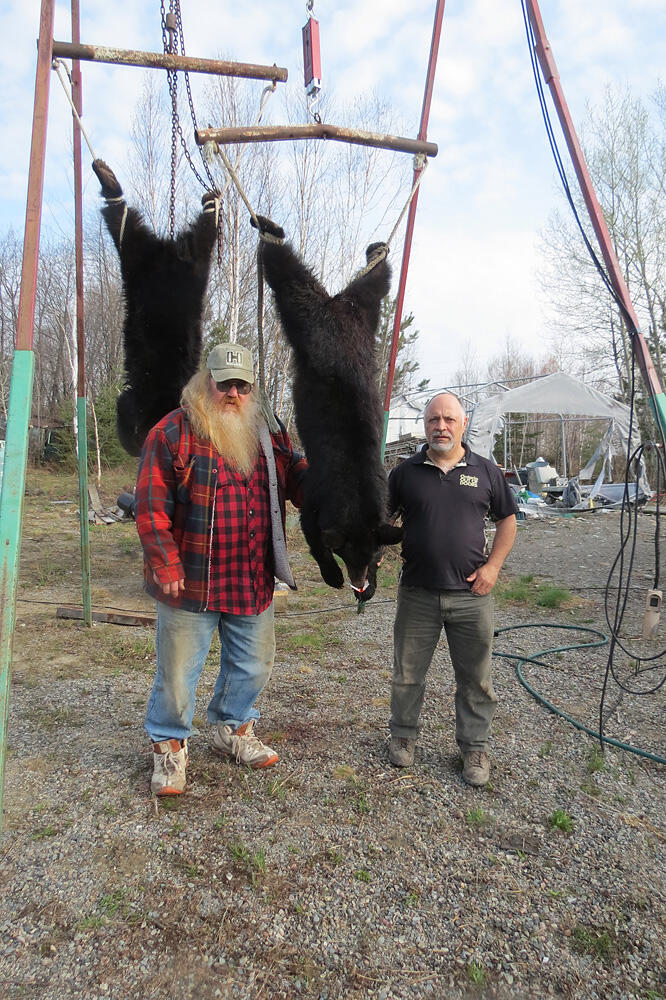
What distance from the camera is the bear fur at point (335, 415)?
260 centimetres

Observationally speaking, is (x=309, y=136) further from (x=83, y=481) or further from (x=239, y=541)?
(x=83, y=481)

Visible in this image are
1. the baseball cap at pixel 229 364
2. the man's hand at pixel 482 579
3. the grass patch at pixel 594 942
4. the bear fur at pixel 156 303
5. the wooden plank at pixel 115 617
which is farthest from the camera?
the wooden plank at pixel 115 617

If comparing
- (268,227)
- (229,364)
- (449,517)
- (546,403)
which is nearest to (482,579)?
(449,517)

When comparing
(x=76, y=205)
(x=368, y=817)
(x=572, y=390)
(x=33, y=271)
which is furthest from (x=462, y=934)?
(x=572, y=390)

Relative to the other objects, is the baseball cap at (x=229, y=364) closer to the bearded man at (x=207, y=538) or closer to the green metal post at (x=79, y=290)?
the bearded man at (x=207, y=538)

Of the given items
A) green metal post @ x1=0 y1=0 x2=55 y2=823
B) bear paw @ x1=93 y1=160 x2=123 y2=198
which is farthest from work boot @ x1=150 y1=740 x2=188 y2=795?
bear paw @ x1=93 y1=160 x2=123 y2=198

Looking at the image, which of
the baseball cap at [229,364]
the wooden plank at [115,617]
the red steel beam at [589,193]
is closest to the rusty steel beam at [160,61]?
the red steel beam at [589,193]

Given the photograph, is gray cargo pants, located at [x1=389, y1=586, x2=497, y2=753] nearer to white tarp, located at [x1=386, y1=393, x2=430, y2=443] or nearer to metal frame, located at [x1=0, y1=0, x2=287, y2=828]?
metal frame, located at [x1=0, y1=0, x2=287, y2=828]

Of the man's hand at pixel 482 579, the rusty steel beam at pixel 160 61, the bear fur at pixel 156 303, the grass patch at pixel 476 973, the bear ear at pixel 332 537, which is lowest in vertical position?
the grass patch at pixel 476 973

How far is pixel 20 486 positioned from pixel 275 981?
191 cm

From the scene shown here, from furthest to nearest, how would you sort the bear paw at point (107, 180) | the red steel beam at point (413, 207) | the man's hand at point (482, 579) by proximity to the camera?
the red steel beam at point (413, 207), the bear paw at point (107, 180), the man's hand at point (482, 579)

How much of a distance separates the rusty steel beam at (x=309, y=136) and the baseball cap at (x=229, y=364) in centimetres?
106

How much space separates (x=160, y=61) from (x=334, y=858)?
12.7 ft

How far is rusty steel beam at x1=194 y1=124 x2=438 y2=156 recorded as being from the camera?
2879mm
